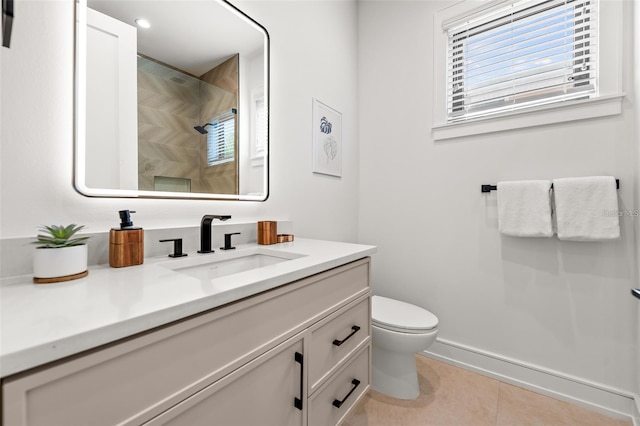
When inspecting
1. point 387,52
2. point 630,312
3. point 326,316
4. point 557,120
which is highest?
point 387,52

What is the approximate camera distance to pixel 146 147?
3.42 ft

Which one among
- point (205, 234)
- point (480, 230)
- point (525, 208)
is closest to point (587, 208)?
point (525, 208)

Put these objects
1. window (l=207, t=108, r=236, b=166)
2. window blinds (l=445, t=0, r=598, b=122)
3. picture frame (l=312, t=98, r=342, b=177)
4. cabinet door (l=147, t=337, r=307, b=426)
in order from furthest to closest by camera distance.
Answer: picture frame (l=312, t=98, r=342, b=177), window blinds (l=445, t=0, r=598, b=122), window (l=207, t=108, r=236, b=166), cabinet door (l=147, t=337, r=307, b=426)

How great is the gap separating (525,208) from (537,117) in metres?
0.53

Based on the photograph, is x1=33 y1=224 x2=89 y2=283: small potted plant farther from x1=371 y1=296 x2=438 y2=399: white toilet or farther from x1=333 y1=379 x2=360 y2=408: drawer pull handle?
x1=371 y1=296 x2=438 y2=399: white toilet

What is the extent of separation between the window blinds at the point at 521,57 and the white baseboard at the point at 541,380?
1.54 metres

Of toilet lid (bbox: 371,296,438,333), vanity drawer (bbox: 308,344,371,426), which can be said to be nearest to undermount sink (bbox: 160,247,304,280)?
vanity drawer (bbox: 308,344,371,426)

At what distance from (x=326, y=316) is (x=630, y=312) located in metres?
1.58

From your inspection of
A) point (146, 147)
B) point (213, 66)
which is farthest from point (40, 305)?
point (213, 66)

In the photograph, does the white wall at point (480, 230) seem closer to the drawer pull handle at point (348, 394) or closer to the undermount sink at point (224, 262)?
the drawer pull handle at point (348, 394)

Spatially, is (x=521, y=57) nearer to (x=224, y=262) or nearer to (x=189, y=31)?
(x=189, y=31)

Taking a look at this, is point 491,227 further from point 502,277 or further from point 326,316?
point 326,316

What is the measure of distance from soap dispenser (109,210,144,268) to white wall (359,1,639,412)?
1662mm

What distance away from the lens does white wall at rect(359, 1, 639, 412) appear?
1.39 metres
